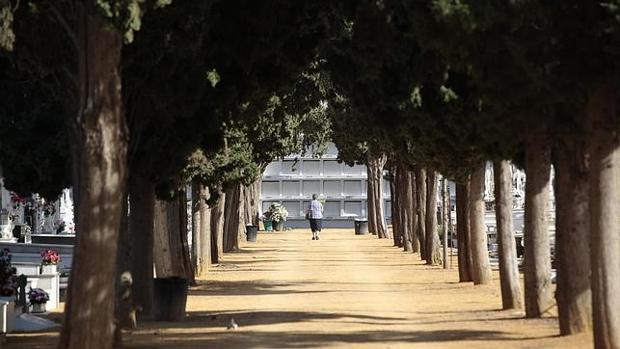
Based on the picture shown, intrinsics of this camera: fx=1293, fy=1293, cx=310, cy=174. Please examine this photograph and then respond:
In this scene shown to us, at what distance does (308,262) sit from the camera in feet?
141

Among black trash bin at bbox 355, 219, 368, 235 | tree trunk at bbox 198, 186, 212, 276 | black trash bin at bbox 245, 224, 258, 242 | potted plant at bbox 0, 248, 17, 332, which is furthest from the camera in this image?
black trash bin at bbox 355, 219, 368, 235

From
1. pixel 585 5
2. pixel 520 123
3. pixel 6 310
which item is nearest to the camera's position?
pixel 585 5

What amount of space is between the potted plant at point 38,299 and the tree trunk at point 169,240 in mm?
4119

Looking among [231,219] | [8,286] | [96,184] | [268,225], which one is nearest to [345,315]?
[8,286]

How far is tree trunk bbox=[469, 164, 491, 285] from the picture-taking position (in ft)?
91.0

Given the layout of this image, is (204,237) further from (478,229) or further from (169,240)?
(478,229)

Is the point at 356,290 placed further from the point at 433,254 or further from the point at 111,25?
the point at 111,25

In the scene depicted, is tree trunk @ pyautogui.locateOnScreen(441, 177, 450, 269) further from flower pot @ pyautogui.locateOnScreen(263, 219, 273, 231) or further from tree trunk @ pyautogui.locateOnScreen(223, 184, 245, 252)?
flower pot @ pyautogui.locateOnScreen(263, 219, 273, 231)

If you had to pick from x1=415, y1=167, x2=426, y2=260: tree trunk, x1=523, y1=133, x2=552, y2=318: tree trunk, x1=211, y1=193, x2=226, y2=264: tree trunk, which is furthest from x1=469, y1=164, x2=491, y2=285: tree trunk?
x1=211, y1=193, x2=226, y2=264: tree trunk

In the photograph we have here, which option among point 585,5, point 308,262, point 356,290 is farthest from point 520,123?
point 308,262

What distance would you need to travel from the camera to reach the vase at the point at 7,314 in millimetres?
18281

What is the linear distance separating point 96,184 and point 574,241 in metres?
6.62

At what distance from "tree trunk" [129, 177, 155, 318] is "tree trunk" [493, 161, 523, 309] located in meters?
6.11

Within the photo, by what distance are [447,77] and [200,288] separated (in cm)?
1286
